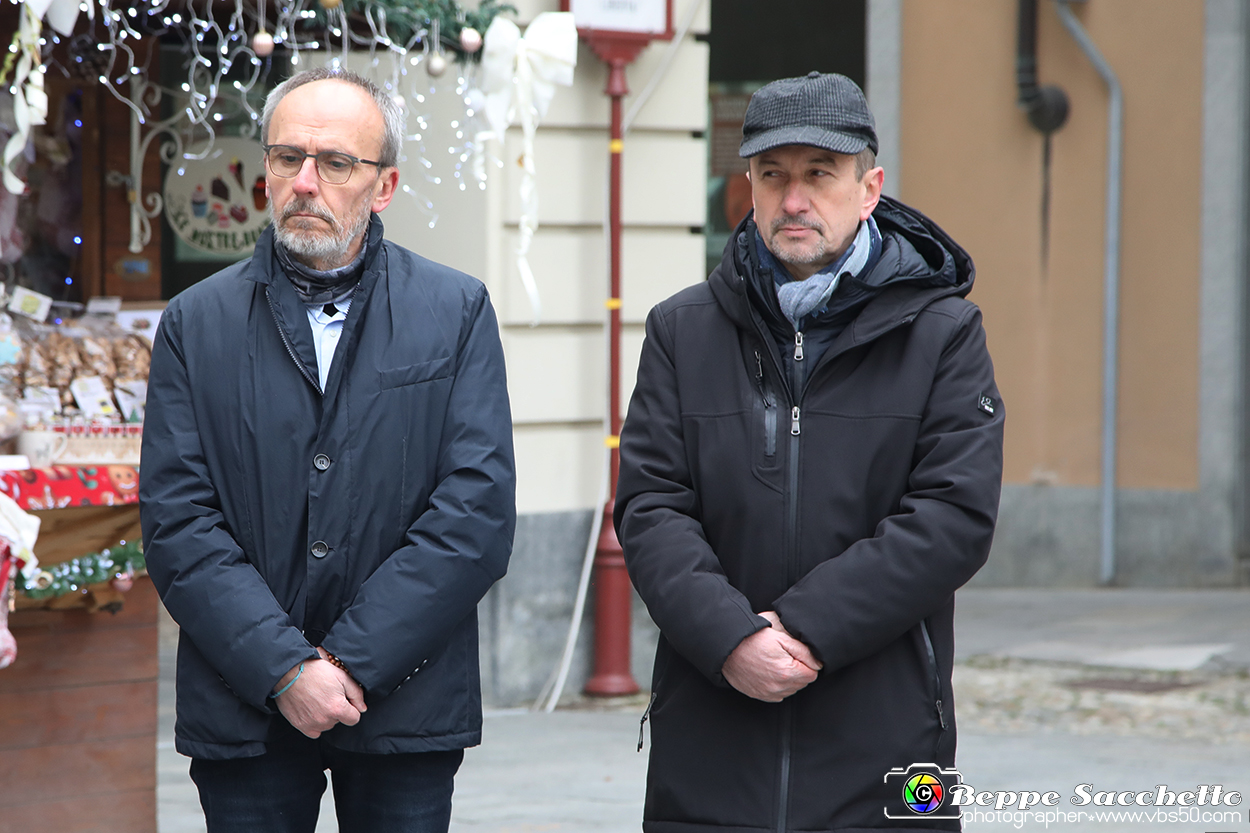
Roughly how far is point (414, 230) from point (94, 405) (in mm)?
2312

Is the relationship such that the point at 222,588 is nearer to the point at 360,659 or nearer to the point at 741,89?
the point at 360,659

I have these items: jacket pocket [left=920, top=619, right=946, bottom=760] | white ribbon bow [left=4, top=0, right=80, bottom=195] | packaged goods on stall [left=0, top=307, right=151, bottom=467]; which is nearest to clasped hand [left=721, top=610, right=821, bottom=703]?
Result: jacket pocket [left=920, top=619, right=946, bottom=760]

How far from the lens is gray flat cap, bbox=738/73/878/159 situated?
2.96 m

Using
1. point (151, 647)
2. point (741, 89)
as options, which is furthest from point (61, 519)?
point (741, 89)

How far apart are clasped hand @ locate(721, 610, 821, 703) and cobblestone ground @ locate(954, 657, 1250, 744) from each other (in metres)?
4.10

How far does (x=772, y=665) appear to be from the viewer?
283 centimetres

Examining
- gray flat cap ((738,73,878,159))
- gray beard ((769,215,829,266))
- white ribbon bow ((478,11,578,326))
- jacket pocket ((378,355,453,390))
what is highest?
white ribbon bow ((478,11,578,326))

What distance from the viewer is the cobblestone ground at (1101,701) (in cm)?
669

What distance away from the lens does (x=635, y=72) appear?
22.9 ft

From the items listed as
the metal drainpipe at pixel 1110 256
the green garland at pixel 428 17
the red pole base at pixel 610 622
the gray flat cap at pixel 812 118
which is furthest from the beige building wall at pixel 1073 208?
Answer: the gray flat cap at pixel 812 118

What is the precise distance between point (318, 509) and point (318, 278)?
0.46 meters

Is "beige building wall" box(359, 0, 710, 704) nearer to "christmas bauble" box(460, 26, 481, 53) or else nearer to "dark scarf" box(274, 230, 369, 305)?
"christmas bauble" box(460, 26, 481, 53)

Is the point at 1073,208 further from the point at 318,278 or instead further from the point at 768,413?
the point at 318,278

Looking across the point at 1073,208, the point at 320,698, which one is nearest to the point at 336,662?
the point at 320,698
